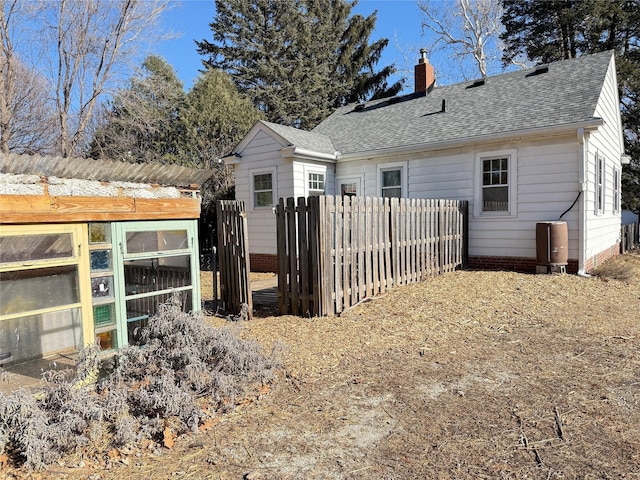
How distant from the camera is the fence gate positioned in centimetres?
692

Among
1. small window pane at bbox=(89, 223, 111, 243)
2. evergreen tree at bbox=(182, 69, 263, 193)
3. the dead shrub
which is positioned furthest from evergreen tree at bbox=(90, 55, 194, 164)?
the dead shrub

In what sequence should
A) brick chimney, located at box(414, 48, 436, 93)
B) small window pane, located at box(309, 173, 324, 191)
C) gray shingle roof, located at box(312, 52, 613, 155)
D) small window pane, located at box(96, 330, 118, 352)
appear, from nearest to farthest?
small window pane, located at box(96, 330, 118, 352), gray shingle roof, located at box(312, 52, 613, 155), small window pane, located at box(309, 173, 324, 191), brick chimney, located at box(414, 48, 436, 93)

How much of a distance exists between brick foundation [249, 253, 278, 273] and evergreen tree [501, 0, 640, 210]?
1732cm

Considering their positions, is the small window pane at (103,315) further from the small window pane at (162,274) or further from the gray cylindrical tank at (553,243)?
the gray cylindrical tank at (553,243)

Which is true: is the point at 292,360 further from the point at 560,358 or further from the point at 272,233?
the point at 272,233

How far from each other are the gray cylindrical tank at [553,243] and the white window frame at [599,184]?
6.82 ft

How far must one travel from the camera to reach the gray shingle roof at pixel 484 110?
396 inches

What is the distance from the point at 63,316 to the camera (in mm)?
3904

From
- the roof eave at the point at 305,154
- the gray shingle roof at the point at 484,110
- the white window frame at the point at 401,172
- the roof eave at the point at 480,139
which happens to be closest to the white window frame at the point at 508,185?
the roof eave at the point at 480,139

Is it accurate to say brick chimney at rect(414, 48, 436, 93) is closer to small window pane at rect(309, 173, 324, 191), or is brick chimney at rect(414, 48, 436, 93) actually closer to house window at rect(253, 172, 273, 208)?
small window pane at rect(309, 173, 324, 191)

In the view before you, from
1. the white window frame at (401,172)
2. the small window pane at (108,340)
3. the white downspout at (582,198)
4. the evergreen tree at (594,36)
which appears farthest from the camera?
the evergreen tree at (594,36)

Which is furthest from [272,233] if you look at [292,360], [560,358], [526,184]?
[560,358]

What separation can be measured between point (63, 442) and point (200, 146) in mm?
16252

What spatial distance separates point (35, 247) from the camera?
3.48 metres
